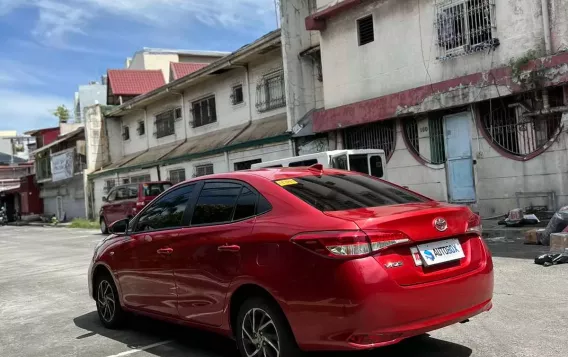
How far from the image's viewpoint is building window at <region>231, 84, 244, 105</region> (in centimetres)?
2216

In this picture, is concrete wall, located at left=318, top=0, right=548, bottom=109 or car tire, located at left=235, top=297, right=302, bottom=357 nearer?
car tire, located at left=235, top=297, right=302, bottom=357

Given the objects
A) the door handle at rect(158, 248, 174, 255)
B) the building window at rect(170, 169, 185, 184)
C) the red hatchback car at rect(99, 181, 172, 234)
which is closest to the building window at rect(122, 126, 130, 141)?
the building window at rect(170, 169, 185, 184)

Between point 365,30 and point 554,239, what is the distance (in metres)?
8.60

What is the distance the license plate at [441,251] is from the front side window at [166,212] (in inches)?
87.1

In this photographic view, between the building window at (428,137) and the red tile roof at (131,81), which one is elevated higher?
the red tile roof at (131,81)

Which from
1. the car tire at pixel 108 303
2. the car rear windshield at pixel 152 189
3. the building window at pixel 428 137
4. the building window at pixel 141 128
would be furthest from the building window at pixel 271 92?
the car tire at pixel 108 303

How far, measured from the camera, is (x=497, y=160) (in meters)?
12.2

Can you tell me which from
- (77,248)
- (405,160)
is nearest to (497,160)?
(405,160)

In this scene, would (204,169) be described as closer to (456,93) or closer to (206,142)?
(206,142)

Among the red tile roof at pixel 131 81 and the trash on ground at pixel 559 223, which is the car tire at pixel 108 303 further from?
the red tile roof at pixel 131 81

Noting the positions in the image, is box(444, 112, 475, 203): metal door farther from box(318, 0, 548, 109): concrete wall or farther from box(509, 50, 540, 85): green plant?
box(509, 50, 540, 85): green plant

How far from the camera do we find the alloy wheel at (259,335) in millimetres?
3881

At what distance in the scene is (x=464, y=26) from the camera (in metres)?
12.5

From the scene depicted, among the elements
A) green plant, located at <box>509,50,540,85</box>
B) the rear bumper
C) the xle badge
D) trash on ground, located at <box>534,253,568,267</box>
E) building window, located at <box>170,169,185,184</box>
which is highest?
green plant, located at <box>509,50,540,85</box>
